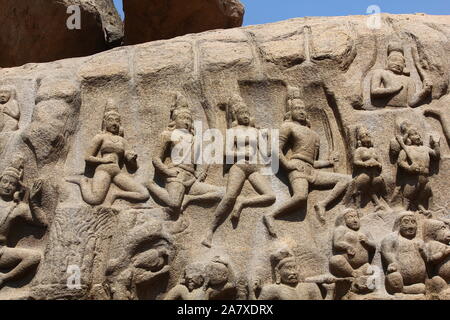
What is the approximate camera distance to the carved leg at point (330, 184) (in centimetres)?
673

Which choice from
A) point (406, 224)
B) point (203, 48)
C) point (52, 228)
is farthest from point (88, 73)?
point (406, 224)

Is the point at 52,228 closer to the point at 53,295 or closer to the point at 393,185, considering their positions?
the point at 53,295

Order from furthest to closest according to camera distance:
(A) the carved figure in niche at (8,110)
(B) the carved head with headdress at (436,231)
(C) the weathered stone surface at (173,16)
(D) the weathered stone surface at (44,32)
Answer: (C) the weathered stone surface at (173,16), (D) the weathered stone surface at (44,32), (A) the carved figure in niche at (8,110), (B) the carved head with headdress at (436,231)

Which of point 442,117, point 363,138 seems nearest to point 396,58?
point 442,117

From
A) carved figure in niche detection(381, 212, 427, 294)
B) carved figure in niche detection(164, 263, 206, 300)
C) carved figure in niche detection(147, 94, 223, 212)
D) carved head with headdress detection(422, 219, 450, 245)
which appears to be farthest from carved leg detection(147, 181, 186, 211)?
carved head with headdress detection(422, 219, 450, 245)

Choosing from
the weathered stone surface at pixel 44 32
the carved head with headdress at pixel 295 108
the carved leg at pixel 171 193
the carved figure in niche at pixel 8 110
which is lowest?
the carved leg at pixel 171 193

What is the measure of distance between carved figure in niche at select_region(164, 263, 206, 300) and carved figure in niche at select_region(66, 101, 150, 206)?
0.92m

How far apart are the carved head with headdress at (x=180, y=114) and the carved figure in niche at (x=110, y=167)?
53cm

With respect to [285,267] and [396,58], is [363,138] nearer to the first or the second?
[396,58]

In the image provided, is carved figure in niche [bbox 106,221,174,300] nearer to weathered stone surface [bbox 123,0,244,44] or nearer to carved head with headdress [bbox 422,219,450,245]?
carved head with headdress [bbox 422,219,450,245]

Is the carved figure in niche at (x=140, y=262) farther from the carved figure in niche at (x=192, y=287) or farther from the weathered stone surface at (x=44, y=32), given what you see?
the weathered stone surface at (x=44, y=32)

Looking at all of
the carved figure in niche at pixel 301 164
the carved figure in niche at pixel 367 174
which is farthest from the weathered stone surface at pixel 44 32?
the carved figure in niche at pixel 367 174

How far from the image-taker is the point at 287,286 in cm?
634

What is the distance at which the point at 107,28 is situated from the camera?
36.0 ft
